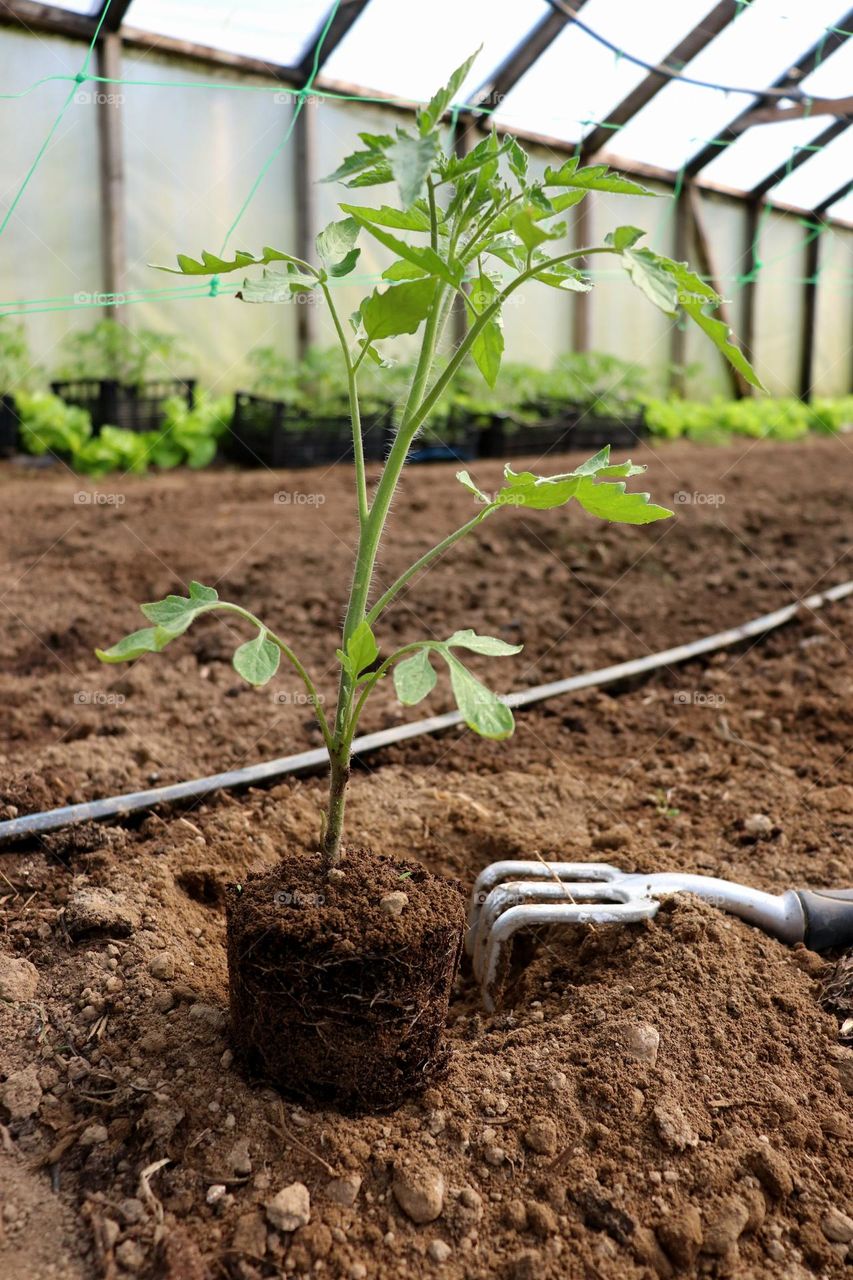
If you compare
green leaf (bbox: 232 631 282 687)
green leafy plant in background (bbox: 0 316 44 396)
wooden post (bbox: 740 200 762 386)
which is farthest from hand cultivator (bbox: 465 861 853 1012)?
wooden post (bbox: 740 200 762 386)

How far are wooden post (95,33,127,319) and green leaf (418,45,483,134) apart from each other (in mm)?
6314

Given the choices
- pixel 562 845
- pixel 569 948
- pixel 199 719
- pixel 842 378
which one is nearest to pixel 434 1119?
pixel 569 948

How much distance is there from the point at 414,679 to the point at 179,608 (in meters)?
0.35

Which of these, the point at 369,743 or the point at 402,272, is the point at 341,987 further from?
the point at 369,743

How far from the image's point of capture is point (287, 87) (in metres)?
7.61

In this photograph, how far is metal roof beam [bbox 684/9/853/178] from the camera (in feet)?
27.6

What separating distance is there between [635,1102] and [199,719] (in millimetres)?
1786

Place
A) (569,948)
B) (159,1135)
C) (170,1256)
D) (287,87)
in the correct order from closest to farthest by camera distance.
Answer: (170,1256), (159,1135), (569,948), (287,87)

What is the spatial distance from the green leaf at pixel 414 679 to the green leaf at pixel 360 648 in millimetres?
48

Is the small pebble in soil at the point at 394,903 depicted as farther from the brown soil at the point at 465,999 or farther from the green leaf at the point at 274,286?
the green leaf at the point at 274,286

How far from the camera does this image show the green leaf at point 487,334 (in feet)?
4.86

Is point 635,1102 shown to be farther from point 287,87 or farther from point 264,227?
point 287,87

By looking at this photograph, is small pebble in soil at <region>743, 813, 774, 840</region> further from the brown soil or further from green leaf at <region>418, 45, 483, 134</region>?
green leaf at <region>418, 45, 483, 134</region>

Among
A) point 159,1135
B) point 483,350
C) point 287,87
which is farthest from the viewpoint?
point 287,87
